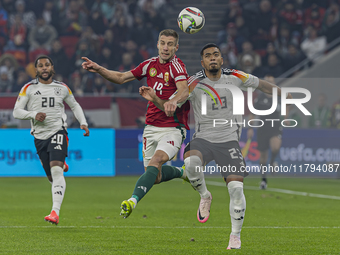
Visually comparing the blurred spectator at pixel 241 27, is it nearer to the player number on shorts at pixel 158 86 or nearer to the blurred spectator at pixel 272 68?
the blurred spectator at pixel 272 68

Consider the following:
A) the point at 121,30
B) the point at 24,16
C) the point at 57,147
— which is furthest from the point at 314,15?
the point at 57,147

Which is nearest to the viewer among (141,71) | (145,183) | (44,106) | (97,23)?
(145,183)

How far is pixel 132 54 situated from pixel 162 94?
13.2 metres

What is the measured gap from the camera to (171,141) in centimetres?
723

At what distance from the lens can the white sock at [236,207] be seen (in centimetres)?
647

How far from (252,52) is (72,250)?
14.3 metres

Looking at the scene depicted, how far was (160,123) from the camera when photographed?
24.4 feet

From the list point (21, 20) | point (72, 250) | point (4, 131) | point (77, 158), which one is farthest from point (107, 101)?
point (72, 250)

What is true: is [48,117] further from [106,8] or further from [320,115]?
[106,8]

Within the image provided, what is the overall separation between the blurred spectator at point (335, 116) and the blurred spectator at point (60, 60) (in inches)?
341

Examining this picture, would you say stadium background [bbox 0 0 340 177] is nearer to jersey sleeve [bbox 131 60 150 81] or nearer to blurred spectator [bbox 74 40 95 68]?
blurred spectator [bbox 74 40 95 68]

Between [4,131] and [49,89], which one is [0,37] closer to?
[4,131]

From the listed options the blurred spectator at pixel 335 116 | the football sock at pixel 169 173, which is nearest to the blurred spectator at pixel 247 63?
the blurred spectator at pixel 335 116

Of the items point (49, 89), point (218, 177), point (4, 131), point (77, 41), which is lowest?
point (218, 177)
